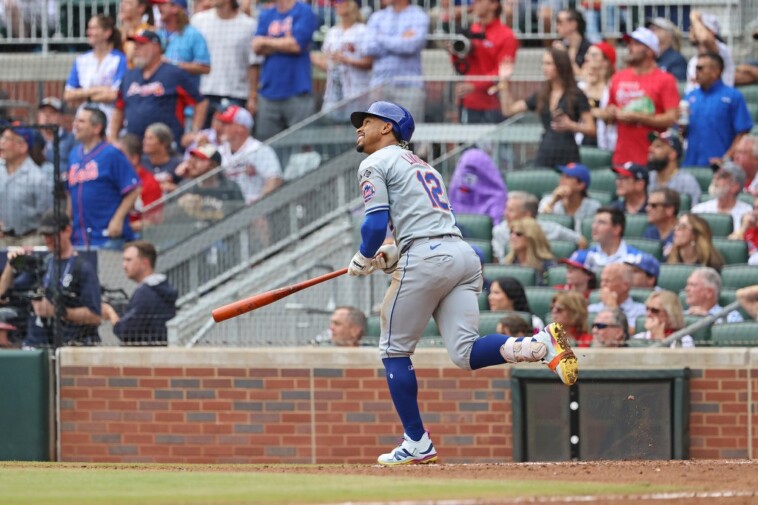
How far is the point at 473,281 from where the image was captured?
8203mm

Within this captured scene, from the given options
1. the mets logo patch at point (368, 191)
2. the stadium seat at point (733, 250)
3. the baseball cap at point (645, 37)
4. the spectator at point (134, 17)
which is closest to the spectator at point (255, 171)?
the spectator at point (134, 17)

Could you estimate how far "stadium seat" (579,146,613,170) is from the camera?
1349 centimetres

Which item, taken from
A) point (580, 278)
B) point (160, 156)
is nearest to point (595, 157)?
point (580, 278)

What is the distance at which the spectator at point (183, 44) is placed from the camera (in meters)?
Result: 15.0

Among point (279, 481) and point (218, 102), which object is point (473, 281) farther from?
point (218, 102)

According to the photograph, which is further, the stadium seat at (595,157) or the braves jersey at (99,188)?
the stadium seat at (595,157)

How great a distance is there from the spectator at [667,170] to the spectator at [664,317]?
2.21 metres

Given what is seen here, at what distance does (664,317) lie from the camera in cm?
1051

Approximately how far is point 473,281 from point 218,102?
7503 mm

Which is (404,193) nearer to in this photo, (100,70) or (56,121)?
(100,70)

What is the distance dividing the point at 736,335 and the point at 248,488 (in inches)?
173

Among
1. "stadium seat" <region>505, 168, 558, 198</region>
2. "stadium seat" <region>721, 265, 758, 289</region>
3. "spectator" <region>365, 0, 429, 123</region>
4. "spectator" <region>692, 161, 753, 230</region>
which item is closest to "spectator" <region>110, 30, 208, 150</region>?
"spectator" <region>365, 0, 429, 123</region>

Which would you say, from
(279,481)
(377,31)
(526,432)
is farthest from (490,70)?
(279,481)

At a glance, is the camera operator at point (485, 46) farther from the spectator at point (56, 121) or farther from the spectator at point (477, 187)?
the spectator at point (56, 121)
